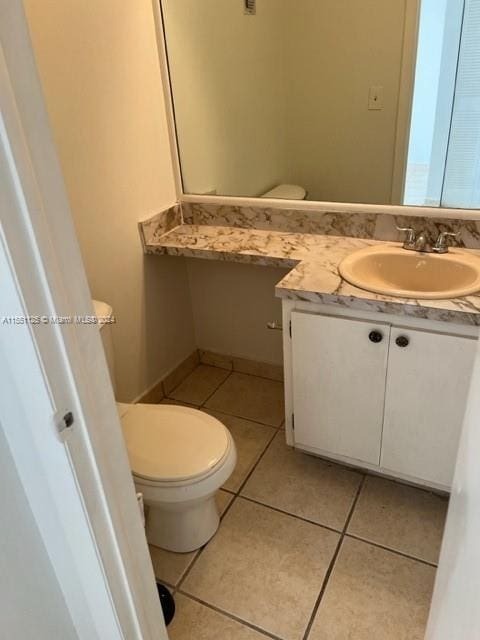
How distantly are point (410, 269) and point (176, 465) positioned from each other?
3.34ft

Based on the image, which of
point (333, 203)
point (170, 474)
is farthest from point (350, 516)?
point (333, 203)

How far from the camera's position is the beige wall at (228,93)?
185 centimetres

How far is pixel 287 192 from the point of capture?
1.95 m

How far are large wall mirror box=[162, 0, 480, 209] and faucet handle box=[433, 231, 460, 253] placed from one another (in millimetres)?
110

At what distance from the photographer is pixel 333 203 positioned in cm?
184

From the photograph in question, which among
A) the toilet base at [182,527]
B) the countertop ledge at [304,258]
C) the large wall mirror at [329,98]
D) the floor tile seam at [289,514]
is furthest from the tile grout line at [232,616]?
the large wall mirror at [329,98]

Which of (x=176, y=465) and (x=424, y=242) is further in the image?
(x=424, y=242)

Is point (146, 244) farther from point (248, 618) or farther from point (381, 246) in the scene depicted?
point (248, 618)

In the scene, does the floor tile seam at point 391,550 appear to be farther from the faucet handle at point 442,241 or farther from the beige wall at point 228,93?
the beige wall at point 228,93

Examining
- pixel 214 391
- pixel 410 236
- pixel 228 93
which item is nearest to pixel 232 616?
pixel 214 391

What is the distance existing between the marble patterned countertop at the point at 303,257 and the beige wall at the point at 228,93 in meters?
0.23

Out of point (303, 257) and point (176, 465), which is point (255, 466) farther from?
point (303, 257)

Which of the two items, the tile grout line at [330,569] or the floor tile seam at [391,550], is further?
the floor tile seam at [391,550]

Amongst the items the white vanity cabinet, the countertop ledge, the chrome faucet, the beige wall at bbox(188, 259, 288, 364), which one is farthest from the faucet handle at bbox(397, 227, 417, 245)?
the beige wall at bbox(188, 259, 288, 364)
